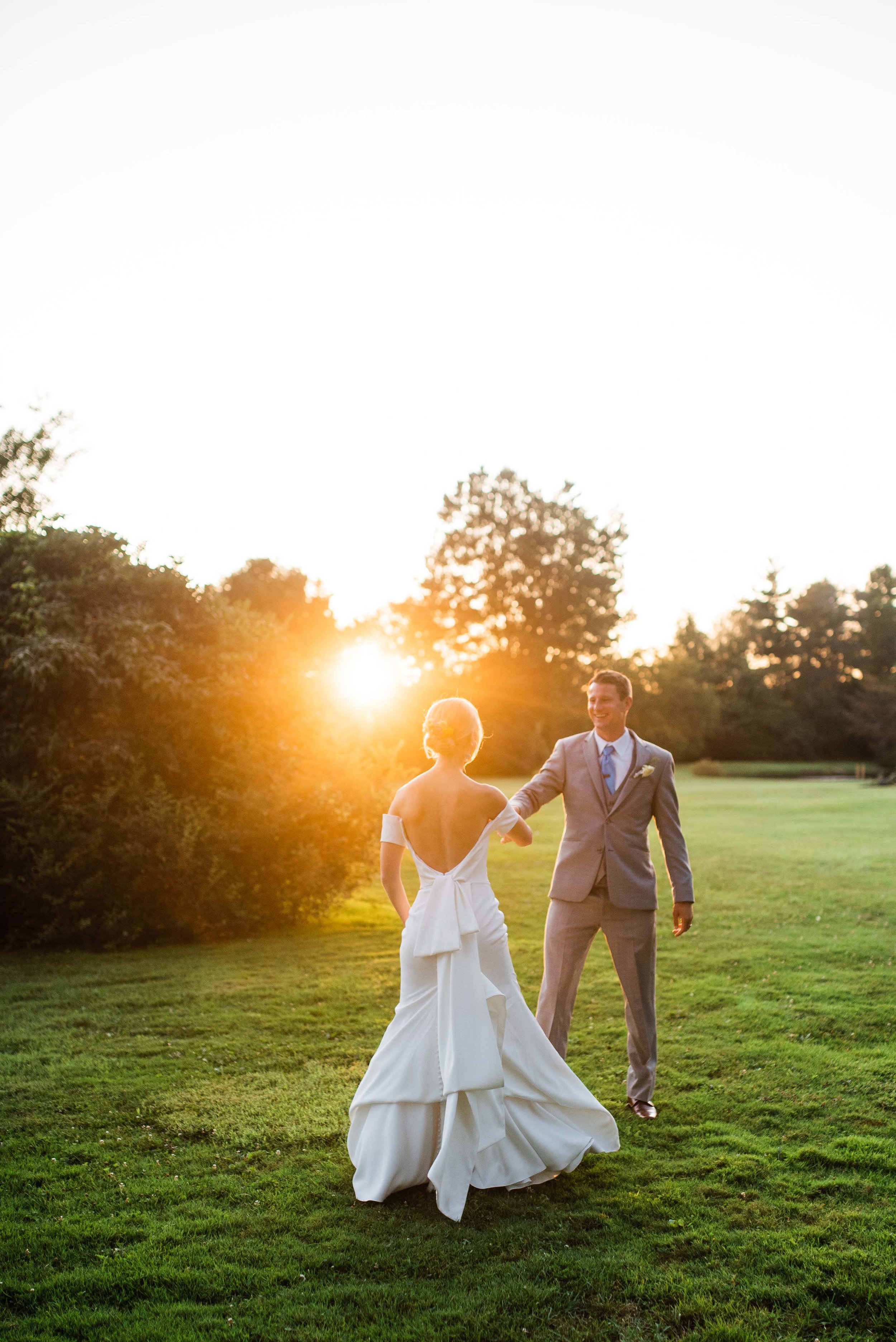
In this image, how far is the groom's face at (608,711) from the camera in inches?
214

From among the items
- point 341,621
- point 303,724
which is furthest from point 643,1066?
point 341,621

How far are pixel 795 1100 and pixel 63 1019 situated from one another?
5739 millimetres

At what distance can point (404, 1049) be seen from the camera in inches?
173

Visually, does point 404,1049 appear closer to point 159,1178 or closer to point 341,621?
point 159,1178

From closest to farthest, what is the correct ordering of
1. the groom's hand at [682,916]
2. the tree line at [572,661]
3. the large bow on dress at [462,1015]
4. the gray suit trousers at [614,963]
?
the large bow on dress at [462,1015] < the groom's hand at [682,916] < the gray suit trousers at [614,963] < the tree line at [572,661]

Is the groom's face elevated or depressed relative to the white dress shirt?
elevated

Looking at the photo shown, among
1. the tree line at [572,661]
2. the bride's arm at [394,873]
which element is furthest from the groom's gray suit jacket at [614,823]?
the tree line at [572,661]

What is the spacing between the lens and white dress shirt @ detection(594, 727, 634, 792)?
18.1 feet

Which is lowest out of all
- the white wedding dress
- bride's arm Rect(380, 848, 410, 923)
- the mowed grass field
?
the mowed grass field

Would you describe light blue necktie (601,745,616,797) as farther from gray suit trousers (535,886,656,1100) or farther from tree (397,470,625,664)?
tree (397,470,625,664)

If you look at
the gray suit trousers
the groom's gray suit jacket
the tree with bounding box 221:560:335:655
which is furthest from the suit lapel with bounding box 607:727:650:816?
the tree with bounding box 221:560:335:655

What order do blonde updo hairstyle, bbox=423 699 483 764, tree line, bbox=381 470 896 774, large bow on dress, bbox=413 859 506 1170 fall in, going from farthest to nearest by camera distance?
tree line, bbox=381 470 896 774, blonde updo hairstyle, bbox=423 699 483 764, large bow on dress, bbox=413 859 506 1170

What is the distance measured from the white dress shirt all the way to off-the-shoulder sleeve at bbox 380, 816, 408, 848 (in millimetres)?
1510

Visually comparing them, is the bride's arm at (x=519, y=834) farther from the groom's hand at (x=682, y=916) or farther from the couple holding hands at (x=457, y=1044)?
the groom's hand at (x=682, y=916)
